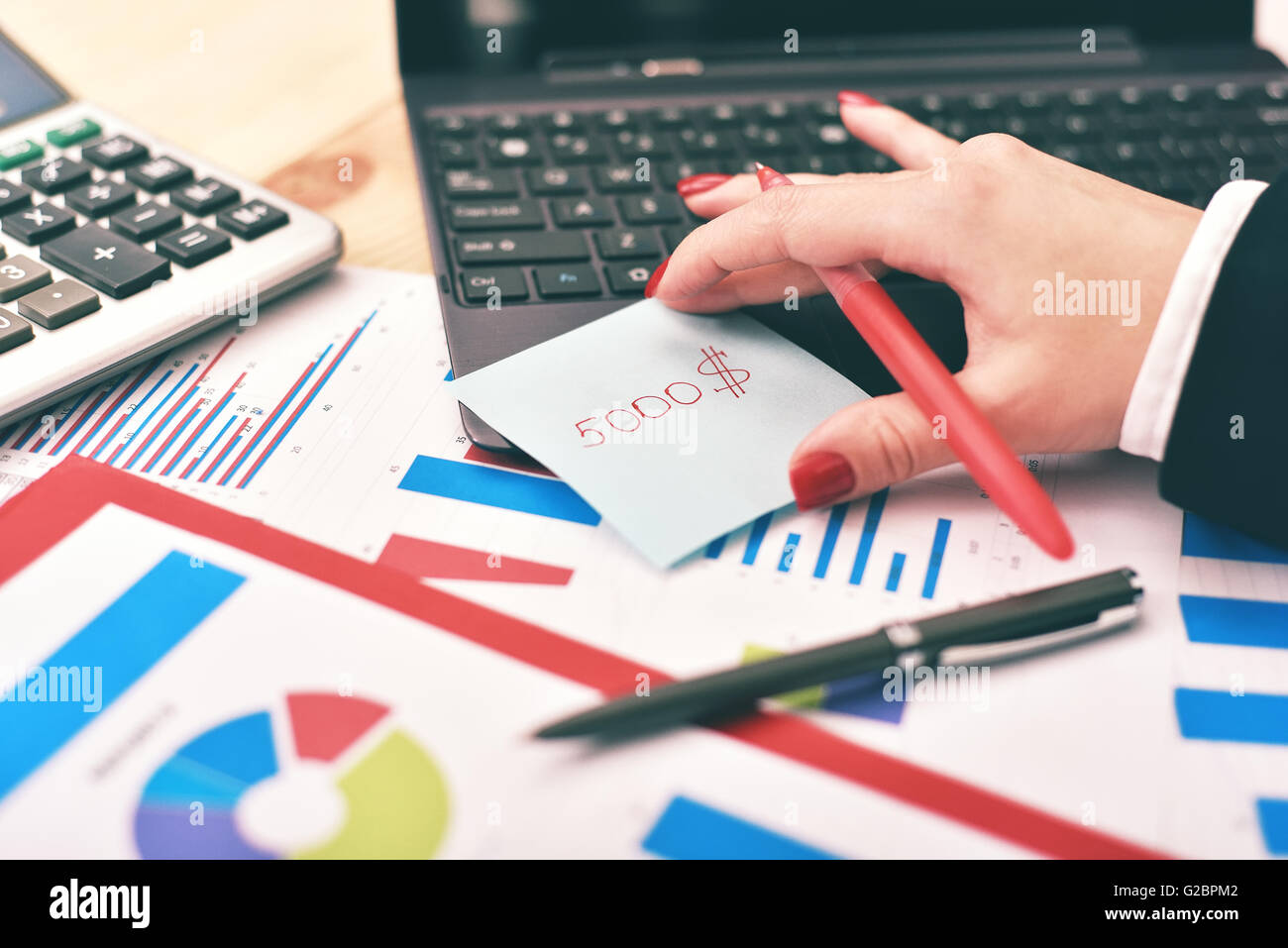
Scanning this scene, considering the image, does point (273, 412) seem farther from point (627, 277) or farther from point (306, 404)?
point (627, 277)

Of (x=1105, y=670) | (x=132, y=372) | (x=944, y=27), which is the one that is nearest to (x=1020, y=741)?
(x=1105, y=670)

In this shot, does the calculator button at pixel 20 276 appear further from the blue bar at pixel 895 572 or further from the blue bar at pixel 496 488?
the blue bar at pixel 895 572

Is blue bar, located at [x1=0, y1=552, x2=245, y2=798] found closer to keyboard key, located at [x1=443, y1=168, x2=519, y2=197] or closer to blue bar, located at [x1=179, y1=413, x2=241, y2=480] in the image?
blue bar, located at [x1=179, y1=413, x2=241, y2=480]

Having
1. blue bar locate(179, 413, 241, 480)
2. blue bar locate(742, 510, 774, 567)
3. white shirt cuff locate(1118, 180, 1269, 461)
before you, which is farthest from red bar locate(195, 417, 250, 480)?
white shirt cuff locate(1118, 180, 1269, 461)

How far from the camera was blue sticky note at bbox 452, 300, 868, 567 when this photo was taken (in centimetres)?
38

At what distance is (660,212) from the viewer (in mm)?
508

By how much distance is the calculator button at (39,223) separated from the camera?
458 millimetres

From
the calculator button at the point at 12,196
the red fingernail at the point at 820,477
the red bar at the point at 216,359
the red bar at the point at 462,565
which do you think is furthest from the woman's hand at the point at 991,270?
the calculator button at the point at 12,196

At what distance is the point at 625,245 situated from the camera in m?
0.49

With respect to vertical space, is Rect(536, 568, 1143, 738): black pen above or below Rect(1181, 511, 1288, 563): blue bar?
above

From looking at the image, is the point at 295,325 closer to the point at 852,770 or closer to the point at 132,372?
the point at 132,372

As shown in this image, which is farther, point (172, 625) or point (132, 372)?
point (132, 372)

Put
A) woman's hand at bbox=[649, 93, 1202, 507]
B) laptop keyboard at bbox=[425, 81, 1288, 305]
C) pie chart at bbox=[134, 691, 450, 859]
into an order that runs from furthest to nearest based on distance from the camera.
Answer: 1. laptop keyboard at bbox=[425, 81, 1288, 305]
2. woman's hand at bbox=[649, 93, 1202, 507]
3. pie chart at bbox=[134, 691, 450, 859]
